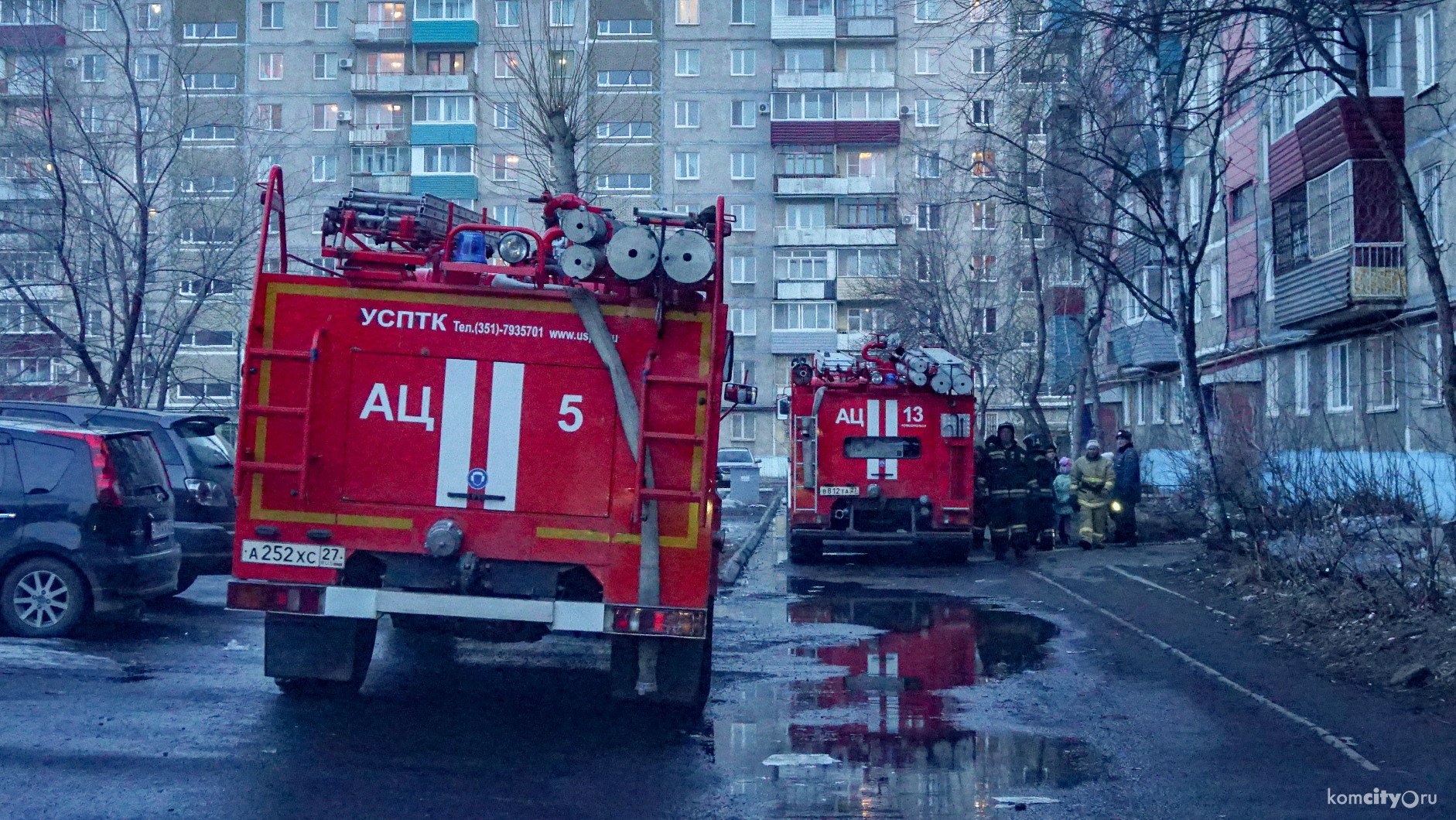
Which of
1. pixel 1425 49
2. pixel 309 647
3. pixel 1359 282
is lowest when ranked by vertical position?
pixel 309 647

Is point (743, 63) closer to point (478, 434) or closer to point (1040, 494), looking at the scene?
point (1040, 494)

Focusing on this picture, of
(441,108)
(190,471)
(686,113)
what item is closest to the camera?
(190,471)

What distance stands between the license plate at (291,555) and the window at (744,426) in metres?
50.4

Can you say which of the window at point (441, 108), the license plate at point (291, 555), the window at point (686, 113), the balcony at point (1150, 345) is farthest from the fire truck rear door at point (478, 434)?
the window at point (686, 113)

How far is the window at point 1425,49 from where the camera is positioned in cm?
2086

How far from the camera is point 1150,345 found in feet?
118

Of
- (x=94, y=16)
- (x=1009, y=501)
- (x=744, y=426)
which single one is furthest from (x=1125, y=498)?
(x=744, y=426)

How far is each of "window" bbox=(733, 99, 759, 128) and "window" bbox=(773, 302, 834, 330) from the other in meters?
7.46

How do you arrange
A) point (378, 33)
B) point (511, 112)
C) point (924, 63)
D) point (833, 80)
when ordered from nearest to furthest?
point (511, 112)
point (378, 33)
point (833, 80)
point (924, 63)

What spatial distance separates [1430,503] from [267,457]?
1019 cm

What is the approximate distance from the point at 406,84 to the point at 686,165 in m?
11.4

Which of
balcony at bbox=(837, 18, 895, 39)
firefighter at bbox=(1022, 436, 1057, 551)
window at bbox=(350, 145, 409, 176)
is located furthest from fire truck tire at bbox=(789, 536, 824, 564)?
balcony at bbox=(837, 18, 895, 39)

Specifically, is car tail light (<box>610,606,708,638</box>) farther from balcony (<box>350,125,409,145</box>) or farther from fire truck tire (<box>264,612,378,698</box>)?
balcony (<box>350,125,409,145</box>)

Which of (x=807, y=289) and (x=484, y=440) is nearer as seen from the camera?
(x=484, y=440)
